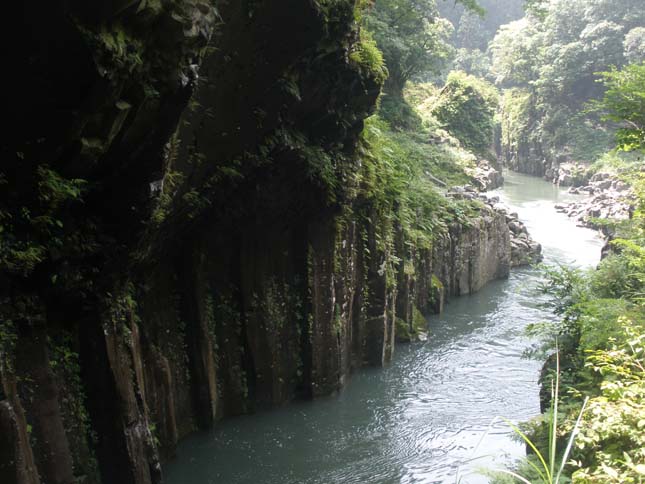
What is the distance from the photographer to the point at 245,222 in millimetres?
10852

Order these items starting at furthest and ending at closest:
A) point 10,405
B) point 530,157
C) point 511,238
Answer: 1. point 530,157
2. point 511,238
3. point 10,405

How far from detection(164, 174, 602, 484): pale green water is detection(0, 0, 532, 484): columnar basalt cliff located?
51 cm

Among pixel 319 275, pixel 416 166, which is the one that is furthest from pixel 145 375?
pixel 416 166

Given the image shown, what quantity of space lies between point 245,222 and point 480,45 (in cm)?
7202

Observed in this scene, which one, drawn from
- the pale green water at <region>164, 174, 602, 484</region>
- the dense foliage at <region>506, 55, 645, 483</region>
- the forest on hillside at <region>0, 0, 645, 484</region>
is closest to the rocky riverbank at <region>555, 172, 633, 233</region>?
the dense foliage at <region>506, 55, 645, 483</region>

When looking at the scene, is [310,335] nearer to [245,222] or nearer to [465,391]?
[245,222]

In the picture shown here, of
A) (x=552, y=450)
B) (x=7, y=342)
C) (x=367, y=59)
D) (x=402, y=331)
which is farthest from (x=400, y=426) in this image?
(x=552, y=450)

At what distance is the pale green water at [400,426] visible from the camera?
32.3ft

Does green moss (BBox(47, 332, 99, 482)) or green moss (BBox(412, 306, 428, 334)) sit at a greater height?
green moss (BBox(47, 332, 99, 482))

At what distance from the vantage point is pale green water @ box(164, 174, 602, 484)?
9852 millimetres

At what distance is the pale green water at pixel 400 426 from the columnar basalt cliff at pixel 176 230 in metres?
0.51

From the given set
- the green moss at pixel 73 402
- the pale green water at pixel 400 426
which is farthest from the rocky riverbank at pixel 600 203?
the green moss at pixel 73 402

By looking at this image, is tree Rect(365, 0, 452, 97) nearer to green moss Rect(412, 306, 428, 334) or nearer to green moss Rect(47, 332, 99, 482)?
green moss Rect(412, 306, 428, 334)

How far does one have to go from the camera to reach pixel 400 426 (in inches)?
451
